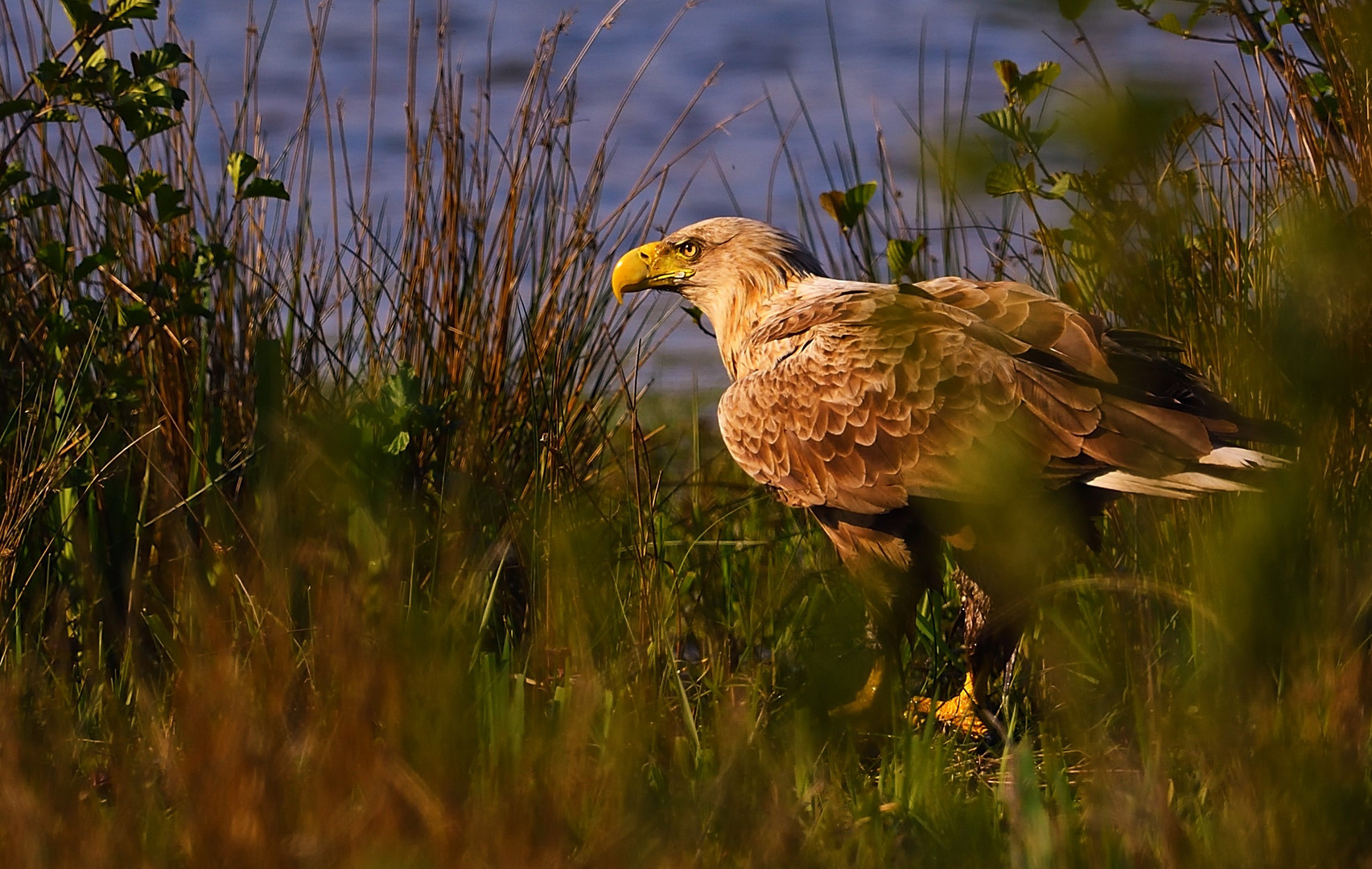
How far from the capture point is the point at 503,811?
1564mm

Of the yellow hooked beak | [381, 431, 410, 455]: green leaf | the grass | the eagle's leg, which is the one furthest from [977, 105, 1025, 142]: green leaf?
the yellow hooked beak

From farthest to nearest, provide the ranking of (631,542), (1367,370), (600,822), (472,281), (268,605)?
1. (472,281)
2. (631,542)
3. (268,605)
4. (600,822)
5. (1367,370)

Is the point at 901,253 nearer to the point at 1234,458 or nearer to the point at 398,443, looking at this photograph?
the point at 1234,458

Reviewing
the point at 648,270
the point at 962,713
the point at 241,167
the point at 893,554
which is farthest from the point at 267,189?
the point at 962,713

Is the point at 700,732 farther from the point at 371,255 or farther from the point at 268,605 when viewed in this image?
the point at 371,255

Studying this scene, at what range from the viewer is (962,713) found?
3447mm

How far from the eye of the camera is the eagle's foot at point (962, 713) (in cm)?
335

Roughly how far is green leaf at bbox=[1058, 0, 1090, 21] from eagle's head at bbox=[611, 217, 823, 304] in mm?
3472

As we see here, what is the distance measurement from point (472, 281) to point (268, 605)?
4.73 ft

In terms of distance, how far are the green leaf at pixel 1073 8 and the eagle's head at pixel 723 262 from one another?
137 inches

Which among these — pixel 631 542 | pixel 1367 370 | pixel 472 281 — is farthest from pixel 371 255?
pixel 1367 370

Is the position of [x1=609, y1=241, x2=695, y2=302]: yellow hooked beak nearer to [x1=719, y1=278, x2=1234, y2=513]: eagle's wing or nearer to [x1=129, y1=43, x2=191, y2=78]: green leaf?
[x1=719, y1=278, x2=1234, y2=513]: eagle's wing

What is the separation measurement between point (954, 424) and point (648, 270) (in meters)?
1.38

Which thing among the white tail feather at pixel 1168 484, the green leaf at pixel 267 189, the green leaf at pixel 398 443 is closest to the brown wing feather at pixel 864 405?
the white tail feather at pixel 1168 484
